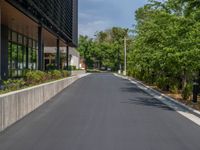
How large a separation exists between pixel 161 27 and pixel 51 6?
1113cm

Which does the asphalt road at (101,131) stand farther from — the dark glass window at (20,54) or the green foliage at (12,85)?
the dark glass window at (20,54)

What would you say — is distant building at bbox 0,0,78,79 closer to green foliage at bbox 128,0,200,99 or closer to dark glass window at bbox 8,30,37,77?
dark glass window at bbox 8,30,37,77

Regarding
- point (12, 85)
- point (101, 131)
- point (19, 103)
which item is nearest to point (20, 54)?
point (12, 85)

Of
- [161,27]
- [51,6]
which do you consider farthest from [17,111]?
[51,6]

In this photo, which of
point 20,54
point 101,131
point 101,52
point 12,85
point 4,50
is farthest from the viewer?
point 101,52

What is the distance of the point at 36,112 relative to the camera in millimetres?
16328

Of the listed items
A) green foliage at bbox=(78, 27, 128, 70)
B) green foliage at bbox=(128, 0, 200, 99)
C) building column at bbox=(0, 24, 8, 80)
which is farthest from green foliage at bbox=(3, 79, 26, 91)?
green foliage at bbox=(78, 27, 128, 70)

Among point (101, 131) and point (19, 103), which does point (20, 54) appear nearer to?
point (19, 103)

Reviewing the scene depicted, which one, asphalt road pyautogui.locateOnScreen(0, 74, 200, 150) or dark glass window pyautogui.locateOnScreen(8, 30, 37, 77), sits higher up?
dark glass window pyautogui.locateOnScreen(8, 30, 37, 77)

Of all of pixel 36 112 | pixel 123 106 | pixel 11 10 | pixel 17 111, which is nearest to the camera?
pixel 17 111

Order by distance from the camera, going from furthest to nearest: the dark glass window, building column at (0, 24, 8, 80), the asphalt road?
1. the dark glass window
2. building column at (0, 24, 8, 80)
3. the asphalt road

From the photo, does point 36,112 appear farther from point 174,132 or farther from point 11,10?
point 11,10

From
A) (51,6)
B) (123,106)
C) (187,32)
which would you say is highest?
(51,6)

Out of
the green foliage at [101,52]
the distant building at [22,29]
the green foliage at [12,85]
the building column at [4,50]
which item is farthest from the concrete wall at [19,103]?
the green foliage at [101,52]
